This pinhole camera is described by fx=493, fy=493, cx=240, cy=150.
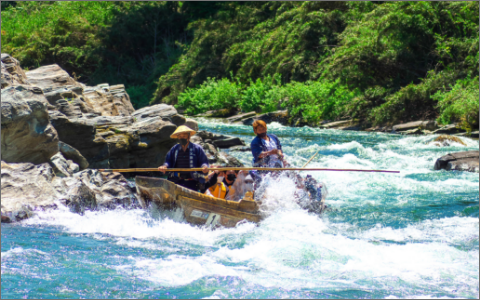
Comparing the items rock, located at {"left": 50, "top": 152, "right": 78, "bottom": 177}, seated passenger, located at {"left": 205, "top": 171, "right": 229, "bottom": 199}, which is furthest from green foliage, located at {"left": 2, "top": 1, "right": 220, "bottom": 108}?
seated passenger, located at {"left": 205, "top": 171, "right": 229, "bottom": 199}

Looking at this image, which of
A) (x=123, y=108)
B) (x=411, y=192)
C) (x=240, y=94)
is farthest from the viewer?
(x=240, y=94)

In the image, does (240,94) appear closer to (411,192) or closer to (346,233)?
(411,192)

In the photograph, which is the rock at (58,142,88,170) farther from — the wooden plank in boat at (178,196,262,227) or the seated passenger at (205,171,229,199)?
the wooden plank in boat at (178,196,262,227)

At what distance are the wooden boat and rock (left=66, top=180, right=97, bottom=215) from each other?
3.60 ft

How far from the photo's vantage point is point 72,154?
8797 millimetres

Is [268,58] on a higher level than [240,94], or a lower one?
higher

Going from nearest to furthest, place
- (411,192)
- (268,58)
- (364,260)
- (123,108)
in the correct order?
(364,260), (411,192), (123,108), (268,58)

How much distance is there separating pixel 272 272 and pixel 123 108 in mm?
11579

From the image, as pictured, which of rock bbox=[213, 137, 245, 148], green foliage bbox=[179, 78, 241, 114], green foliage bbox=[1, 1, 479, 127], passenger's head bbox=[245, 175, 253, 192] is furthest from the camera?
green foliage bbox=[179, 78, 241, 114]

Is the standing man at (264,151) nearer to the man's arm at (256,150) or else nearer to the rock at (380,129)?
the man's arm at (256,150)

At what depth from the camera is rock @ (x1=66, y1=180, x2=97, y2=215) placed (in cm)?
669

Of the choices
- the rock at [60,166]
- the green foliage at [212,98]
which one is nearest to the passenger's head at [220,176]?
the rock at [60,166]

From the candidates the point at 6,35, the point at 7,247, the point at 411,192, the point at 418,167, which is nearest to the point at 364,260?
the point at 7,247

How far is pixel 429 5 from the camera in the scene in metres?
18.8
